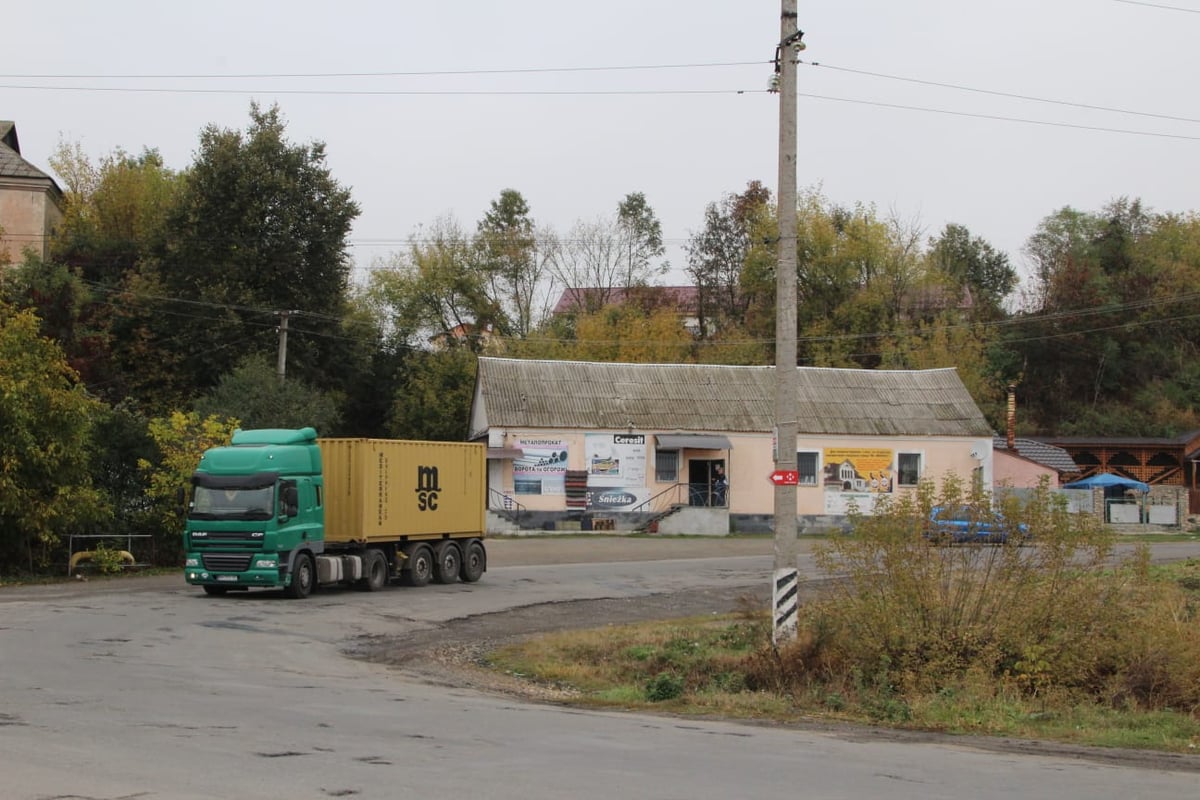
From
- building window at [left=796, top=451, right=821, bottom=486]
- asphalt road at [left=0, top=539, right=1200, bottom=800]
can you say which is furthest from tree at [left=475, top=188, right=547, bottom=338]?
asphalt road at [left=0, top=539, right=1200, bottom=800]

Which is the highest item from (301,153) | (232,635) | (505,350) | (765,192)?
(765,192)

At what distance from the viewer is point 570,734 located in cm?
1131

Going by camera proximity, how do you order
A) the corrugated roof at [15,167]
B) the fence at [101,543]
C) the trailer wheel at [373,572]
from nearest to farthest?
1. the trailer wheel at [373,572]
2. the fence at [101,543]
3. the corrugated roof at [15,167]

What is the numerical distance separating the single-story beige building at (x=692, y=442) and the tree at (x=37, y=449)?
23.0m

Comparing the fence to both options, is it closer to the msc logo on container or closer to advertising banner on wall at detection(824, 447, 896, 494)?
the msc logo on container

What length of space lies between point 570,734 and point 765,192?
8075 cm

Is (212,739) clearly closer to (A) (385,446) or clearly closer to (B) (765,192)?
(A) (385,446)

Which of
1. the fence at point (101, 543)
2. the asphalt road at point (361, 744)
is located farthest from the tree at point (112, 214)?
the asphalt road at point (361, 744)

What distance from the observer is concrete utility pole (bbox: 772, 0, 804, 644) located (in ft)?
55.9

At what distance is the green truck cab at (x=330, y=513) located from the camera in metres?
24.0

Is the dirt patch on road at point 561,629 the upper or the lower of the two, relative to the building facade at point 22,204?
lower

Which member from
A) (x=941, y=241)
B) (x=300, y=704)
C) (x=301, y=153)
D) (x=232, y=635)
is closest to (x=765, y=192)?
(x=941, y=241)

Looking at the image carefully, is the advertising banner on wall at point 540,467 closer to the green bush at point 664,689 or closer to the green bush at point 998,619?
the green bush at point 998,619

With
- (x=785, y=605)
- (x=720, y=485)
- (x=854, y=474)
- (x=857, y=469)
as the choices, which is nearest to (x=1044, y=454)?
(x=857, y=469)
